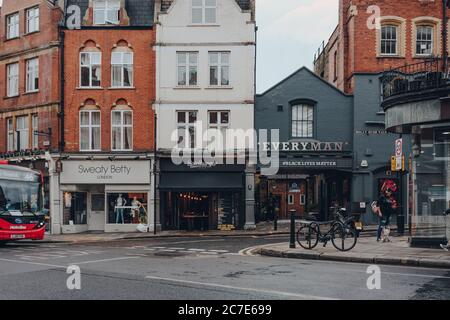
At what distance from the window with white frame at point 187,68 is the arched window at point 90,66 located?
422 centimetres

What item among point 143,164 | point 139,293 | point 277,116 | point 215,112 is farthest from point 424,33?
point 139,293

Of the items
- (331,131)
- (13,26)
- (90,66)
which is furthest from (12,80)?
(331,131)

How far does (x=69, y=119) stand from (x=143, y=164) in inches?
182

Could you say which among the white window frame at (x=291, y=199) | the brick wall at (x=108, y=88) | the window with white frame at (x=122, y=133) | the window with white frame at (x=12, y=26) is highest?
the window with white frame at (x=12, y=26)

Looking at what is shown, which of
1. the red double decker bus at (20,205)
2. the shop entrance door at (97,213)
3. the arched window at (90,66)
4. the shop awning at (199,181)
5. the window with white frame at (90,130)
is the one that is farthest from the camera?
the shop entrance door at (97,213)

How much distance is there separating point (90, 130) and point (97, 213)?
4387 mm

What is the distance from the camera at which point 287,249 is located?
1684 centimetres

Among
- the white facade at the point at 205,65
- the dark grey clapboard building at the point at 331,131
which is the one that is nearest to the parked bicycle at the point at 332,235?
the dark grey clapboard building at the point at 331,131

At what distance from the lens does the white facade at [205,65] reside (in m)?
29.5

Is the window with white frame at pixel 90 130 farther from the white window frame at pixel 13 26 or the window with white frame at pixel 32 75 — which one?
the white window frame at pixel 13 26

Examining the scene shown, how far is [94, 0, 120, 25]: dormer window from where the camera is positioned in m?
30.8

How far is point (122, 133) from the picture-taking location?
98.8ft

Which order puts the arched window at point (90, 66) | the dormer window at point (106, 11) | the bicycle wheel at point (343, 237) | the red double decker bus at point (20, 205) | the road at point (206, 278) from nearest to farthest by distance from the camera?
the road at point (206, 278) → the bicycle wheel at point (343, 237) → the red double decker bus at point (20, 205) → the arched window at point (90, 66) → the dormer window at point (106, 11)

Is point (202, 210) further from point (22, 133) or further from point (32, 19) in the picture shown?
point (32, 19)
